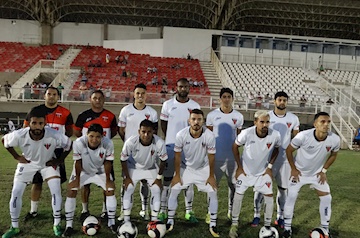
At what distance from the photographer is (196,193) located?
8094 mm

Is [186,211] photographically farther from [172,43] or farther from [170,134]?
[172,43]

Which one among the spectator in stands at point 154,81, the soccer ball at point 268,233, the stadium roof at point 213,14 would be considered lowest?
the soccer ball at point 268,233

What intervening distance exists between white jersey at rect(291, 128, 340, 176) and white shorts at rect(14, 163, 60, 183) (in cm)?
349

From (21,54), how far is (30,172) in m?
29.5

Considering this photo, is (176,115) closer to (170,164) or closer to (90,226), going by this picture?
(170,164)

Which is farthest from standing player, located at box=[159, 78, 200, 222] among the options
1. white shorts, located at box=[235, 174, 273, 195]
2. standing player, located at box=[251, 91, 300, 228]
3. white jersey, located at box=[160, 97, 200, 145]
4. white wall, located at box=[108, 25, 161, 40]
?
white wall, located at box=[108, 25, 161, 40]

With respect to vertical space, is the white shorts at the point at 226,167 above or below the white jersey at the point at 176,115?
below

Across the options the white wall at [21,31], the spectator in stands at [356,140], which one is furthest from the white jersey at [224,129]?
the white wall at [21,31]

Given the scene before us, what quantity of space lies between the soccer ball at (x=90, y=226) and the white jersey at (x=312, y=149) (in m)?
3.02

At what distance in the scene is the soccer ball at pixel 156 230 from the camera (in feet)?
17.5

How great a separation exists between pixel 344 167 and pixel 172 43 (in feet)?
76.4

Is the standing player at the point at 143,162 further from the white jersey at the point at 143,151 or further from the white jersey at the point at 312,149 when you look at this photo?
the white jersey at the point at 312,149

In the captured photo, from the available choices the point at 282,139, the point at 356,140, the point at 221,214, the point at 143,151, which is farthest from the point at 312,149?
the point at 356,140

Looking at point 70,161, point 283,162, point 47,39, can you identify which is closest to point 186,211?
point 283,162
